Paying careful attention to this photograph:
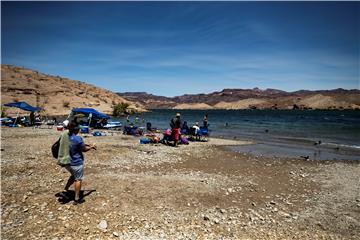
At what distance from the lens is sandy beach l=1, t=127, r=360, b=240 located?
23.1 ft

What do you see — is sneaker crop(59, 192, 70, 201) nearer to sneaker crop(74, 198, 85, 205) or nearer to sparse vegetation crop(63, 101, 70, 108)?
sneaker crop(74, 198, 85, 205)

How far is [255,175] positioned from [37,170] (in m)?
9.84

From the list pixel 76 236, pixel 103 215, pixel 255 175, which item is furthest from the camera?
pixel 255 175

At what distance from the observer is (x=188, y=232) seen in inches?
276

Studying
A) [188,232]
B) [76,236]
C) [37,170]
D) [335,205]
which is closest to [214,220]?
[188,232]

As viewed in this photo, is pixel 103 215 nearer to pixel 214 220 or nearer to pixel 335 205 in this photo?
pixel 214 220

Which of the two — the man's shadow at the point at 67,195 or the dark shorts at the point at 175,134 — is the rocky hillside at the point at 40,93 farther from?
the man's shadow at the point at 67,195

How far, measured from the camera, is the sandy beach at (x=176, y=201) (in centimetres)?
703

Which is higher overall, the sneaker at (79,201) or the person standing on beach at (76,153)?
the person standing on beach at (76,153)

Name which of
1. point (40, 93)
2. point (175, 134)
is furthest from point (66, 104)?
point (175, 134)

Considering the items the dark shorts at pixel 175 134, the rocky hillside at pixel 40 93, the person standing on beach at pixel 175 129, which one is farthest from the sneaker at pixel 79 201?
the rocky hillside at pixel 40 93

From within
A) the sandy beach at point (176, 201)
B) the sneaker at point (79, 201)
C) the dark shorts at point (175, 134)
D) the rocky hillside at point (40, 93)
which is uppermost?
the rocky hillside at point (40, 93)

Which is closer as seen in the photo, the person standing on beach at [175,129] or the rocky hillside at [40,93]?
the person standing on beach at [175,129]

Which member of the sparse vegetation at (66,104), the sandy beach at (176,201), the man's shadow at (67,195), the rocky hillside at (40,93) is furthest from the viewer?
the sparse vegetation at (66,104)
